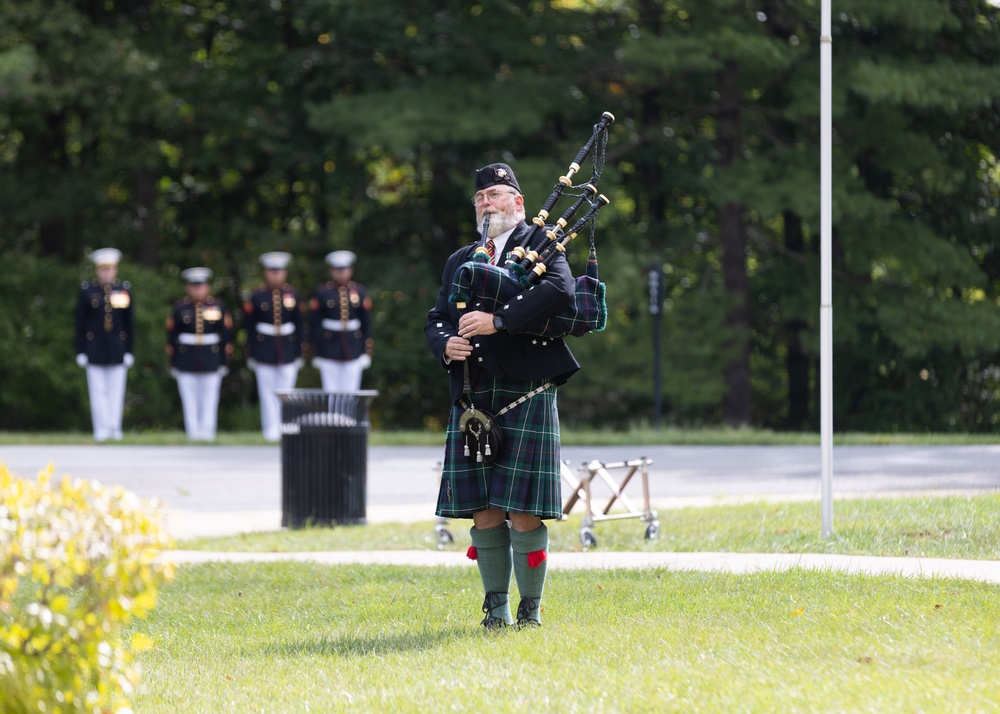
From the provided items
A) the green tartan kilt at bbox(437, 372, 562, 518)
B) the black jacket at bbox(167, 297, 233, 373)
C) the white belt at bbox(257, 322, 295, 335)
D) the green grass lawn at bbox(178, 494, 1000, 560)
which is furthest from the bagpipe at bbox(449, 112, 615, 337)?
the black jacket at bbox(167, 297, 233, 373)

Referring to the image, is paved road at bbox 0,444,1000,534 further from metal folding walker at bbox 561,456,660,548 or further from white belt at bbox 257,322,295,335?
white belt at bbox 257,322,295,335

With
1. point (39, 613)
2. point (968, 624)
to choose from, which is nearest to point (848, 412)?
point (968, 624)

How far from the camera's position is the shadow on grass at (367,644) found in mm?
5867

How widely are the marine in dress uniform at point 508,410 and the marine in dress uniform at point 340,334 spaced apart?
13.3 m

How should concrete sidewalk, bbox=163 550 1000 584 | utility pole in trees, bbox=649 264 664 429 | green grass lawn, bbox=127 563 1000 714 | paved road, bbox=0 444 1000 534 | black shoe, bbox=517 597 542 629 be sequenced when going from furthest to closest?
utility pole in trees, bbox=649 264 664 429 < paved road, bbox=0 444 1000 534 < concrete sidewalk, bbox=163 550 1000 584 < black shoe, bbox=517 597 542 629 < green grass lawn, bbox=127 563 1000 714

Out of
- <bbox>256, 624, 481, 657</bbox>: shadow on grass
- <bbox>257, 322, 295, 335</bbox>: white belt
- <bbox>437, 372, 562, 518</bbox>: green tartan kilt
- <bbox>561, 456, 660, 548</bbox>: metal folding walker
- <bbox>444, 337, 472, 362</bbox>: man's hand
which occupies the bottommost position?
<bbox>256, 624, 481, 657</bbox>: shadow on grass

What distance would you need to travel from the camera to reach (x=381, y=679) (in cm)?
527

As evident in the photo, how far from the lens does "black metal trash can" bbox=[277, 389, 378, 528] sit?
10.8 metres

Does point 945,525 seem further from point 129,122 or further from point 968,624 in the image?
point 129,122

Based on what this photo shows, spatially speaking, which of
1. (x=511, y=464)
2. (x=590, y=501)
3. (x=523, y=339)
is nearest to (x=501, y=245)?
(x=523, y=339)

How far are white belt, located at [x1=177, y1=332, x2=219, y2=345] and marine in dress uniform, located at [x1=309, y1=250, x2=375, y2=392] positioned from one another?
1.39 meters

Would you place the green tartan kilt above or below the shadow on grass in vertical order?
above

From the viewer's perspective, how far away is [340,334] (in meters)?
19.5

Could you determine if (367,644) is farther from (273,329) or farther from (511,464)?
(273,329)
